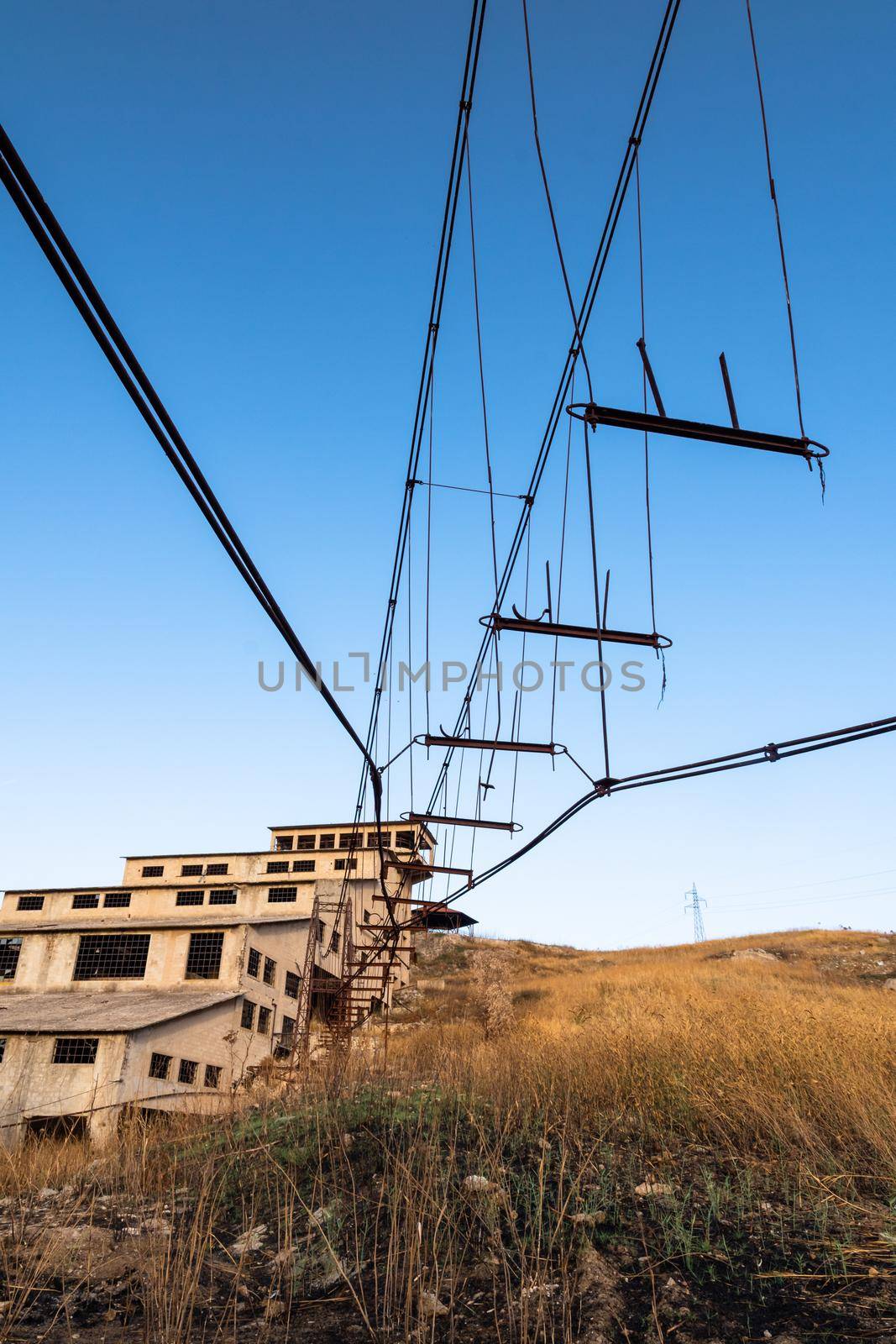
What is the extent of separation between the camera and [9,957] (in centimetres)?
3466

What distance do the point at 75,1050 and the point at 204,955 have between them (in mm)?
6879

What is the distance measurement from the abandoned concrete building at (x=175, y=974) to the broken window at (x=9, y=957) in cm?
8

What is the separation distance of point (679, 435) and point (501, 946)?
60.1 metres

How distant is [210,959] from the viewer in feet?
104

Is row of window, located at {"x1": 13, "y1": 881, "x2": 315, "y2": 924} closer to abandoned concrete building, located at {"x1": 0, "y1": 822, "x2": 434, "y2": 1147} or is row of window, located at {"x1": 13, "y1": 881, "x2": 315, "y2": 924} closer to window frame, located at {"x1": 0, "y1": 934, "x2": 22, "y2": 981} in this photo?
abandoned concrete building, located at {"x1": 0, "y1": 822, "x2": 434, "y2": 1147}

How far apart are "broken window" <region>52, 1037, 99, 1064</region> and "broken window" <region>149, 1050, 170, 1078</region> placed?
66.9 inches

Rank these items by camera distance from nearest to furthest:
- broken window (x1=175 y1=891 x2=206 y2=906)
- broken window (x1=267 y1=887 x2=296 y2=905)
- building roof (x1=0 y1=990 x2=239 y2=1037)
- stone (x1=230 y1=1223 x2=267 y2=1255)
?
1. stone (x1=230 y1=1223 x2=267 y2=1255)
2. building roof (x1=0 y1=990 x2=239 y2=1037)
3. broken window (x1=175 y1=891 x2=206 y2=906)
4. broken window (x1=267 y1=887 x2=296 y2=905)

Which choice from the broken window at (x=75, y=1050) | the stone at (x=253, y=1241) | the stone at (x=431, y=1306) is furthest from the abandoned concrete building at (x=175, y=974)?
the stone at (x=431, y=1306)

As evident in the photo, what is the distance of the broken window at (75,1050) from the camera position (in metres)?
25.0

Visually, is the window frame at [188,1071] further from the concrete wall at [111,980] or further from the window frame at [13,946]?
the window frame at [13,946]

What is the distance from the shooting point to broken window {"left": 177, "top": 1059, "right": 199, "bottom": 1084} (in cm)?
2656

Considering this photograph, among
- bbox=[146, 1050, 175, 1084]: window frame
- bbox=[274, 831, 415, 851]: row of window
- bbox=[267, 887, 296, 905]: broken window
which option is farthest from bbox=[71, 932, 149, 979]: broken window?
bbox=[274, 831, 415, 851]: row of window

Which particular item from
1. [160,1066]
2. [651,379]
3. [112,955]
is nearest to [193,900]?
[112,955]

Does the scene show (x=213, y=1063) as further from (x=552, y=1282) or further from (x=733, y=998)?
(x=552, y=1282)
